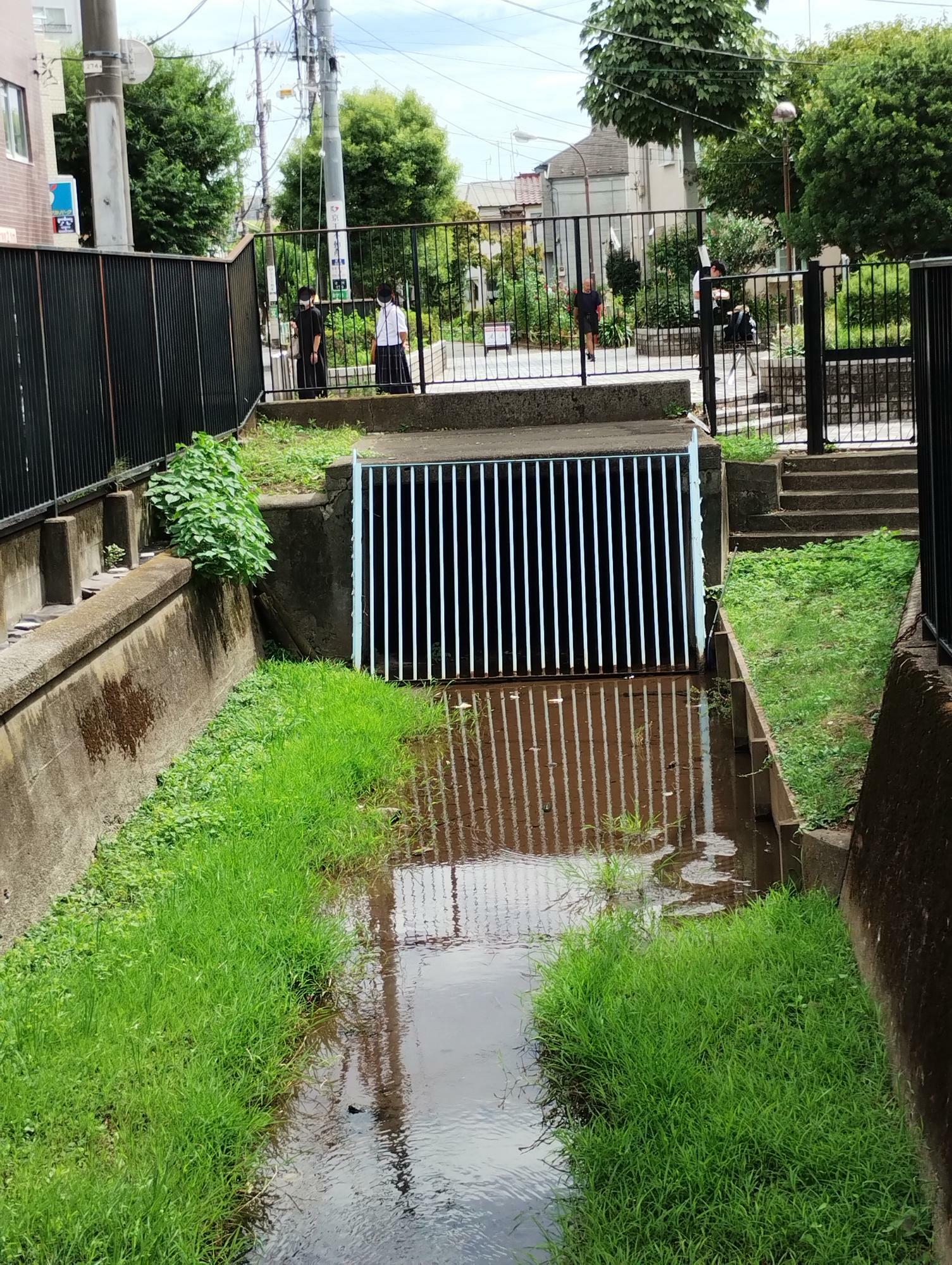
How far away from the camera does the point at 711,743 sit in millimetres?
8875

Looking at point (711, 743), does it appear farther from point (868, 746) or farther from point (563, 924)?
point (563, 924)

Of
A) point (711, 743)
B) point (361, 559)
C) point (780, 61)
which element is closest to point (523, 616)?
point (361, 559)

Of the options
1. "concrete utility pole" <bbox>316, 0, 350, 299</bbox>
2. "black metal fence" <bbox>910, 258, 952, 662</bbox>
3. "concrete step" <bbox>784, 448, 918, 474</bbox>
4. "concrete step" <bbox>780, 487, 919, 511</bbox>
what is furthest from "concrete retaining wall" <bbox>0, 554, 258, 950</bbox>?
"concrete utility pole" <bbox>316, 0, 350, 299</bbox>

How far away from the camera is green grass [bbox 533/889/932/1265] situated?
3.83 meters

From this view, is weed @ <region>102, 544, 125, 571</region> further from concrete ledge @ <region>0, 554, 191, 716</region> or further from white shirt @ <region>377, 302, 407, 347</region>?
white shirt @ <region>377, 302, 407, 347</region>

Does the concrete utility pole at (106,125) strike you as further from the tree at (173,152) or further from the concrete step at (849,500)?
the tree at (173,152)

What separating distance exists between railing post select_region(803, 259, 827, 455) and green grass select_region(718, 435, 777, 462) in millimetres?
386

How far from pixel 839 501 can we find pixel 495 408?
3503 mm

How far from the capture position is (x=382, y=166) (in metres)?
56.6

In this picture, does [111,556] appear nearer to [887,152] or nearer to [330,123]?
[330,123]

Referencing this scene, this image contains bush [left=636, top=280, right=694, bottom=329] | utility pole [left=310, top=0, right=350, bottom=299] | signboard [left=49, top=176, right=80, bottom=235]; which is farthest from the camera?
signboard [left=49, top=176, right=80, bottom=235]

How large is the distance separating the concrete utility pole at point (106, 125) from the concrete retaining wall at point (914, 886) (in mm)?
7044

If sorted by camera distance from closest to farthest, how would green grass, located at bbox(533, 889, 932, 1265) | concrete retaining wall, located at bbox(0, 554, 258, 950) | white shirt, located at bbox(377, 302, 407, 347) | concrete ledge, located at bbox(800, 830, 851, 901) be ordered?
green grass, located at bbox(533, 889, 932, 1265)
concrete ledge, located at bbox(800, 830, 851, 901)
concrete retaining wall, located at bbox(0, 554, 258, 950)
white shirt, located at bbox(377, 302, 407, 347)

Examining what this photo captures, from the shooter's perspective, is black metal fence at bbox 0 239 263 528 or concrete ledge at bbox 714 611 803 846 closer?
concrete ledge at bbox 714 611 803 846
